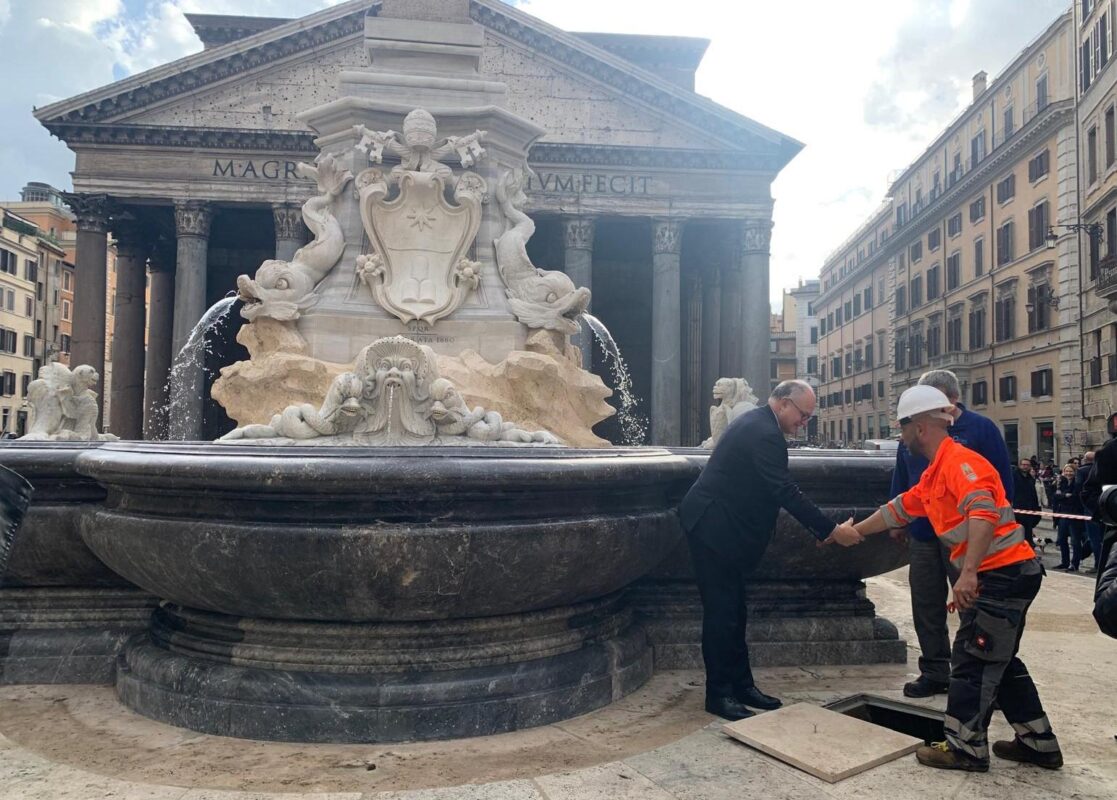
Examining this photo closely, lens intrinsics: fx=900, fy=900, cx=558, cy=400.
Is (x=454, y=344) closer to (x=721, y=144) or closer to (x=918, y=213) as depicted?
(x=721, y=144)

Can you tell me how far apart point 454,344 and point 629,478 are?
122 inches

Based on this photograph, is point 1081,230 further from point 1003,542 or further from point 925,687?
point 1003,542

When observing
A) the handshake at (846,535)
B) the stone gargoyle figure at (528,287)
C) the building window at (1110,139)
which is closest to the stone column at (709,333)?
the building window at (1110,139)

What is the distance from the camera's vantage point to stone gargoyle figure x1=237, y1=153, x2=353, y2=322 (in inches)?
258

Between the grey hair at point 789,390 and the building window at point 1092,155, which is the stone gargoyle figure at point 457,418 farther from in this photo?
the building window at point 1092,155

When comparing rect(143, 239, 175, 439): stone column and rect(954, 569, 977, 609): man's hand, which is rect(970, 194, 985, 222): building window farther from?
rect(954, 569, 977, 609): man's hand

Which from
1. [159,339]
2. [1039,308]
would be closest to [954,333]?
[1039,308]

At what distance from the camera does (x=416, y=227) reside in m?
6.69

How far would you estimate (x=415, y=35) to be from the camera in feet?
24.8

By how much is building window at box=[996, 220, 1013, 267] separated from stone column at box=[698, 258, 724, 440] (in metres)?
16.3

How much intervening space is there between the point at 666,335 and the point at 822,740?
1090 inches

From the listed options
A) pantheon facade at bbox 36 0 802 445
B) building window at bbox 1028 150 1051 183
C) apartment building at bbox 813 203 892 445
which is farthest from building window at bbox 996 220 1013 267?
apartment building at bbox 813 203 892 445

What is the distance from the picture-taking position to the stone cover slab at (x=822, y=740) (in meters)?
3.32

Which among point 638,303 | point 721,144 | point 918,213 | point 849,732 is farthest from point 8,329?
point 849,732
